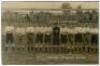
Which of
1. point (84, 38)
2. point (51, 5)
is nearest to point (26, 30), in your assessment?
point (51, 5)

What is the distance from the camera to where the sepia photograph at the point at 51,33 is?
24.4 feet

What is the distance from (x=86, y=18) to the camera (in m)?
7.49

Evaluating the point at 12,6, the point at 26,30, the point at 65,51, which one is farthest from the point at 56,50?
the point at 12,6

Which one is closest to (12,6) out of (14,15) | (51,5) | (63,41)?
(14,15)

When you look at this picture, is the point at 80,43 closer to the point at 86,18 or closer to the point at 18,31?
the point at 86,18

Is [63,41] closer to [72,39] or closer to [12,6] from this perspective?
[72,39]

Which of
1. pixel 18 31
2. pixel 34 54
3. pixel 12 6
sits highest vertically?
pixel 12 6

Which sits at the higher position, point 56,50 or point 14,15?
point 14,15

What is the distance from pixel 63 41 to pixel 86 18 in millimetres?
645

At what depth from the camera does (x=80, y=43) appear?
24.6ft

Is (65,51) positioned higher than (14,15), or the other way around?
(14,15)

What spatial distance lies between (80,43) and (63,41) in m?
0.34

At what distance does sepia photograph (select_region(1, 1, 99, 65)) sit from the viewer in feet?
24.4

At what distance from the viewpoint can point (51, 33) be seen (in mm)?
7480
